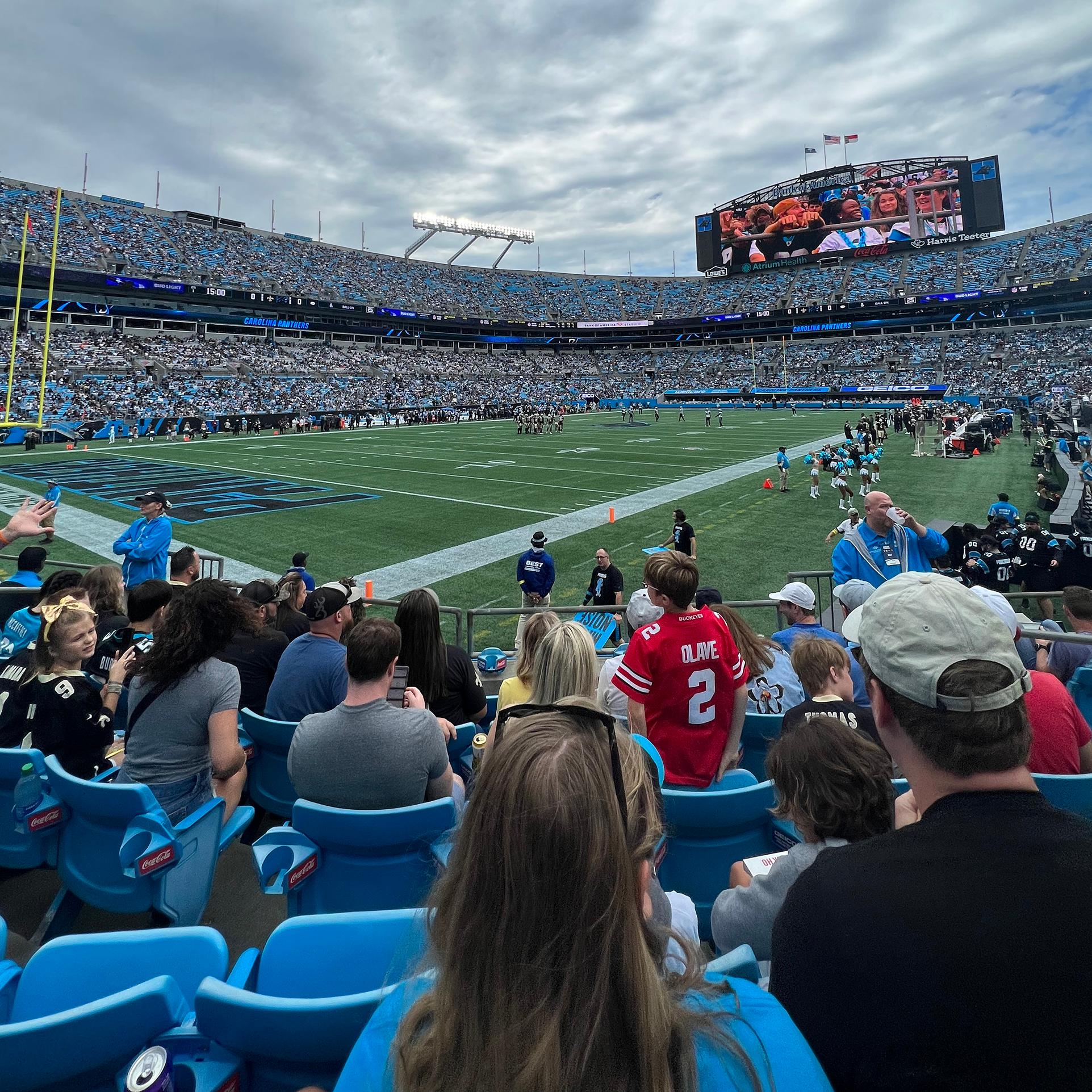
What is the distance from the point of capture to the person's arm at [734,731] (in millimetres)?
3660

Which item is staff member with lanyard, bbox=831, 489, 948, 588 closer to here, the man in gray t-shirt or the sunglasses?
the man in gray t-shirt

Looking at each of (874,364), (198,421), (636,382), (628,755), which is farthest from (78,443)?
(874,364)

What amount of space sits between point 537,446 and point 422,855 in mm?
34406

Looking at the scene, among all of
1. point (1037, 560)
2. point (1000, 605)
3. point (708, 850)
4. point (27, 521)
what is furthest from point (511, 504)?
point (708, 850)

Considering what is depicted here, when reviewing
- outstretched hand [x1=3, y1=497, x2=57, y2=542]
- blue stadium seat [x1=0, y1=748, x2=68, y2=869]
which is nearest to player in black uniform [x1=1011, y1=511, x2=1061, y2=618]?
blue stadium seat [x1=0, y1=748, x2=68, y2=869]

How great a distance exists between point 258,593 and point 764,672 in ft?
14.7

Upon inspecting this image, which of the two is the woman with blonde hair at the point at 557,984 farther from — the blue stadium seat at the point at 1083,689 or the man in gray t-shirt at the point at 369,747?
the blue stadium seat at the point at 1083,689

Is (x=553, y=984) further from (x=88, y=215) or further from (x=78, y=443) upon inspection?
(x=88, y=215)

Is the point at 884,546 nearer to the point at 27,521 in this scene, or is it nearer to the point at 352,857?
the point at 352,857

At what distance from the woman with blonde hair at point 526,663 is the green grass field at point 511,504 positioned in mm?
5090

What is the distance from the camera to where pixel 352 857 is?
9.14 ft

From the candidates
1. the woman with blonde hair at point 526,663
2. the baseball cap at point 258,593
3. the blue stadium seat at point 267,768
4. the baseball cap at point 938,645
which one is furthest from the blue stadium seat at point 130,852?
the baseball cap at point 938,645

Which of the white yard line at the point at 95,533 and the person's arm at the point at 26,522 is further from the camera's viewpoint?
the white yard line at the point at 95,533

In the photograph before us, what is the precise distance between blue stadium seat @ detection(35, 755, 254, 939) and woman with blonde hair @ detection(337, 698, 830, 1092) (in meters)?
2.32
